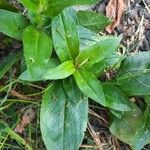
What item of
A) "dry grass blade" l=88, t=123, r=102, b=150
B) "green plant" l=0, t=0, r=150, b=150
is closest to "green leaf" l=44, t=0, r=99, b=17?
"green plant" l=0, t=0, r=150, b=150

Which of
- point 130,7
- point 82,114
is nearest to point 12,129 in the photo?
point 82,114

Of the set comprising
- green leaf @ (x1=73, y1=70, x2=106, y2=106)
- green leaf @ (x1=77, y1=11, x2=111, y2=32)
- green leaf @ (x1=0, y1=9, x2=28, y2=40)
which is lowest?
green leaf @ (x1=73, y1=70, x2=106, y2=106)

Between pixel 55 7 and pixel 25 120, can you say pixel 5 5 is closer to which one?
pixel 55 7

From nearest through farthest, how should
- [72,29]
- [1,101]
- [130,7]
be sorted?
[72,29] < [1,101] < [130,7]

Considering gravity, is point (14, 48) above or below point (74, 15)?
below

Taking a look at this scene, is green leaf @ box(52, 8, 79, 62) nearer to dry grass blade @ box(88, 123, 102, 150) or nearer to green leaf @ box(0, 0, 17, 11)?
green leaf @ box(0, 0, 17, 11)

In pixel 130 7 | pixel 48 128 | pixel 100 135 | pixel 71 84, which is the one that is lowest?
pixel 100 135

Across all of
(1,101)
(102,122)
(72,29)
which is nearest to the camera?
(72,29)

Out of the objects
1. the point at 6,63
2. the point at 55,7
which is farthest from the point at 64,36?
the point at 6,63

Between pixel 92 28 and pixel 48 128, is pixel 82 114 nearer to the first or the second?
pixel 48 128
